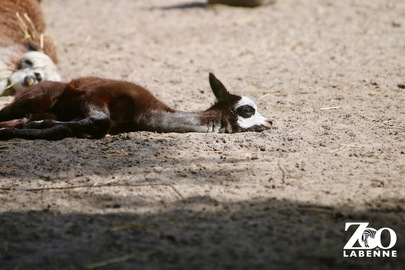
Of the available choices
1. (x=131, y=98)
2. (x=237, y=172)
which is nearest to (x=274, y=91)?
(x=131, y=98)

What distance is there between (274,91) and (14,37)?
9.22ft

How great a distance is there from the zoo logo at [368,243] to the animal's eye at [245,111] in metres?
2.18

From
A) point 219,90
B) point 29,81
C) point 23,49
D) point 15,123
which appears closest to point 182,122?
point 219,90

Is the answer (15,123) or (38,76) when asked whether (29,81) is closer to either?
(38,76)

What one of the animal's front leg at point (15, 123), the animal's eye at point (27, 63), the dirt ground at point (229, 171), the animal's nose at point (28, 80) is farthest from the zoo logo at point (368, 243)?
the animal's eye at point (27, 63)

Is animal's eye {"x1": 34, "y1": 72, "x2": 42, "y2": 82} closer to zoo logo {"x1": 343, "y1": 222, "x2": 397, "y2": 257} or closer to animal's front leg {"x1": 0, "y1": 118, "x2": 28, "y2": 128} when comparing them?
animal's front leg {"x1": 0, "y1": 118, "x2": 28, "y2": 128}

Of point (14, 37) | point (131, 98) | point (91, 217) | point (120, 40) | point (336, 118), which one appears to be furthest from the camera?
point (120, 40)

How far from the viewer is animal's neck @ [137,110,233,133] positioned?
19.3ft

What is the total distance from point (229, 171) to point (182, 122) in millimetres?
1077

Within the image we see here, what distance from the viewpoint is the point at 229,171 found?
4.94 meters

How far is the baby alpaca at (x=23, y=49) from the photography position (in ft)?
24.6

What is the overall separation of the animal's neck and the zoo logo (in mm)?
2184

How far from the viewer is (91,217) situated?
13.7 ft

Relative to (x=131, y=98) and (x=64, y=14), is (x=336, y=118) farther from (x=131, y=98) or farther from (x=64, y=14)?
(x=64, y=14)
